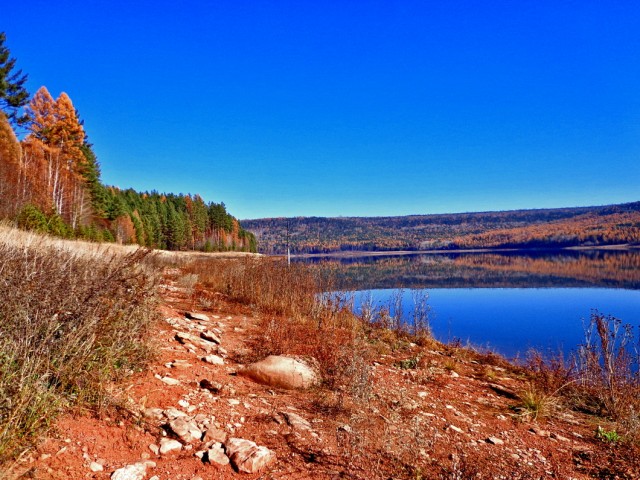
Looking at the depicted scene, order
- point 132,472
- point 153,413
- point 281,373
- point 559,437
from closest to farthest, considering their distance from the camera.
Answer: point 132,472 → point 153,413 → point 559,437 → point 281,373

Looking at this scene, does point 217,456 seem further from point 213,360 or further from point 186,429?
point 213,360

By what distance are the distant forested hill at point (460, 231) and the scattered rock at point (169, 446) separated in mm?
114205

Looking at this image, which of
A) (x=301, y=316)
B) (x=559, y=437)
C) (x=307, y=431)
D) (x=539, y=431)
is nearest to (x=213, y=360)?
(x=307, y=431)

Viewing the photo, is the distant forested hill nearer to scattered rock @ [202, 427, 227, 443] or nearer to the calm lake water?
the calm lake water

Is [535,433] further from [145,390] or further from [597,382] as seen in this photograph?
[145,390]

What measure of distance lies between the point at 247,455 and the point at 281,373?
69.9 inches

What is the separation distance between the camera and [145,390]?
3744 mm

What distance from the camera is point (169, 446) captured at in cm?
296

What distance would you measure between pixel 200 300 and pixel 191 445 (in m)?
6.33

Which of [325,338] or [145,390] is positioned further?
[325,338]

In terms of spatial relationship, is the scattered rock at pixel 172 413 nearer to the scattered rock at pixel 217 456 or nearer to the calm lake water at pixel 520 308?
the scattered rock at pixel 217 456

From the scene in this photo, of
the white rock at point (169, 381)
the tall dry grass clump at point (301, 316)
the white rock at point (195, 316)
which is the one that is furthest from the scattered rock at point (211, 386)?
the white rock at point (195, 316)

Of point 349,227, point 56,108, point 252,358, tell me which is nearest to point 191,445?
point 252,358

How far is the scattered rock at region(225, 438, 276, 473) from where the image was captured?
2875mm
